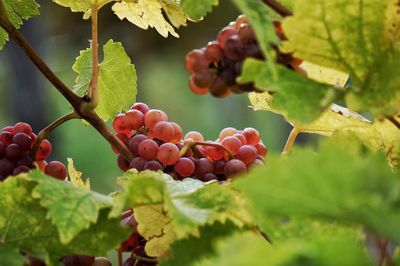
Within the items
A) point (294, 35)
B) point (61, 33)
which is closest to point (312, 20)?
point (294, 35)

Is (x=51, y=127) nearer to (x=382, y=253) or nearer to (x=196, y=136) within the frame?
(x=196, y=136)

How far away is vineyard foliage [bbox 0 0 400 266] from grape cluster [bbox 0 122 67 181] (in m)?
0.08

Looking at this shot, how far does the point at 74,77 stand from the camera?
19.6ft

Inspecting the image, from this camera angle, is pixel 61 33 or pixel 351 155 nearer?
pixel 351 155

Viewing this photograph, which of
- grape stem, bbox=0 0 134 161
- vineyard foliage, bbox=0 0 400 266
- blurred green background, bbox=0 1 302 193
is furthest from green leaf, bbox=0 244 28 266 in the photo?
blurred green background, bbox=0 1 302 193

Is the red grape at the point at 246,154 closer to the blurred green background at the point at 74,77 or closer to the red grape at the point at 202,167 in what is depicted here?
the red grape at the point at 202,167

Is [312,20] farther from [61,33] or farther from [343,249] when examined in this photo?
[61,33]

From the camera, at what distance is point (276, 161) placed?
0.26m

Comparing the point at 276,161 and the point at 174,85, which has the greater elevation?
the point at 276,161

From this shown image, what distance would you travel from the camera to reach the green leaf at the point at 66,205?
0.33 metres

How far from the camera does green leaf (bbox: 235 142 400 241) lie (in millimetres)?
250

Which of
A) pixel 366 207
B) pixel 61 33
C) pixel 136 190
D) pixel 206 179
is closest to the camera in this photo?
pixel 366 207

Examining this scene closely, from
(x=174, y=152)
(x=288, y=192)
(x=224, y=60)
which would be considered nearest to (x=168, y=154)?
(x=174, y=152)

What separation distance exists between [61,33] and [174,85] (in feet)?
10.9
